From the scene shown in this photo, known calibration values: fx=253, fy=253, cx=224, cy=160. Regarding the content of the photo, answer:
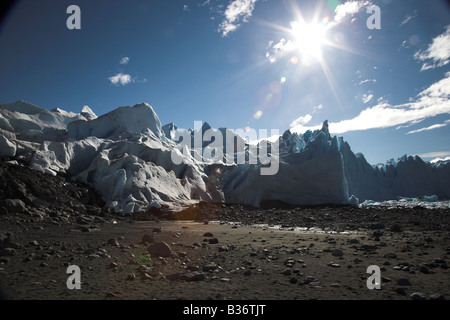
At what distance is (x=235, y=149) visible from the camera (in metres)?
58.4

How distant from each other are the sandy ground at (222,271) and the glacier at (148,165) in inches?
551

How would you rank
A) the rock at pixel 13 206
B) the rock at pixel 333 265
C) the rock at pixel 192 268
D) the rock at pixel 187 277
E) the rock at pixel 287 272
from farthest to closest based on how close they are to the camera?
the rock at pixel 13 206 → the rock at pixel 333 265 → the rock at pixel 192 268 → the rock at pixel 287 272 → the rock at pixel 187 277

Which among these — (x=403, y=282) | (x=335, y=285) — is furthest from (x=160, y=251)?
(x=403, y=282)

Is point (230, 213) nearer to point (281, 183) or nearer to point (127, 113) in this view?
point (281, 183)

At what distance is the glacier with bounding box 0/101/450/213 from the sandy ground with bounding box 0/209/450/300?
1401cm

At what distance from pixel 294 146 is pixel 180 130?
28.9 m

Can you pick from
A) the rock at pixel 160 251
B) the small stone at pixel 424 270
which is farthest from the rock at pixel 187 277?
the small stone at pixel 424 270

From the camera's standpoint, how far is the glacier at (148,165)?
22.8 m

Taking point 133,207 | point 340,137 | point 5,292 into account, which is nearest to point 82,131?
point 133,207

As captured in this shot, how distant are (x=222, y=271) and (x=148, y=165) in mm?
21532

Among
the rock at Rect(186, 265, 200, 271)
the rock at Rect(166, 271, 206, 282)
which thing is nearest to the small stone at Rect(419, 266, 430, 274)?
the rock at Rect(166, 271, 206, 282)

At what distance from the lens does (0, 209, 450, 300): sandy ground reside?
4801 millimetres

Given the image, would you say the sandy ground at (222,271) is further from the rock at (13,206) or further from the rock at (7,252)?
the rock at (13,206)

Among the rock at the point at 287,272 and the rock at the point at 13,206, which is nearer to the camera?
the rock at the point at 287,272
